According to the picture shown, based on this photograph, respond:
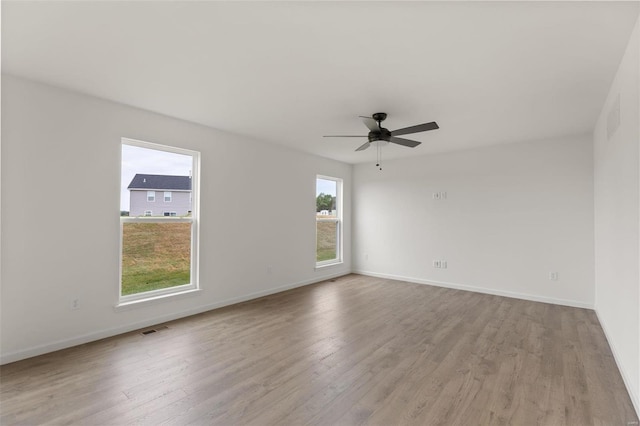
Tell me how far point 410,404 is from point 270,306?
2710mm

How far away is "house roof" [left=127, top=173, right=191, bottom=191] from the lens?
3686mm

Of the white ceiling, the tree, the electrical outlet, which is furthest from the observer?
the tree

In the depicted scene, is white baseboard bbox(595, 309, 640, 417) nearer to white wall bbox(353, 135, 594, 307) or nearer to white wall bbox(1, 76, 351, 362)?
white wall bbox(353, 135, 594, 307)

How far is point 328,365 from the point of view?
2.70 meters

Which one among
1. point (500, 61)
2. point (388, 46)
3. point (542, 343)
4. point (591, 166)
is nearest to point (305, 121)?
point (388, 46)

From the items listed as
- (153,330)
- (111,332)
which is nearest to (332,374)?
(153,330)

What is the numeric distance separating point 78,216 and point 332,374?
297 cm

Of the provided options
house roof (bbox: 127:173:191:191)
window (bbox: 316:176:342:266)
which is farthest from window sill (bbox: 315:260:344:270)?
house roof (bbox: 127:173:191:191)

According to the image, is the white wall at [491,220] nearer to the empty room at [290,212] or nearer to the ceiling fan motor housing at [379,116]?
the empty room at [290,212]

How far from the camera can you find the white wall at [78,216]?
276cm

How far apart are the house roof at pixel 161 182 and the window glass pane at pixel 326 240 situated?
294cm

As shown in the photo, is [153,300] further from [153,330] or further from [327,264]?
[327,264]

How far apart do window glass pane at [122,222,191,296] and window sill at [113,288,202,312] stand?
0.14 meters

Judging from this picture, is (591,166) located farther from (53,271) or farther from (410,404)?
(53,271)
